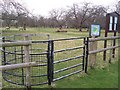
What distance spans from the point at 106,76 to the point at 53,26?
42.1 meters

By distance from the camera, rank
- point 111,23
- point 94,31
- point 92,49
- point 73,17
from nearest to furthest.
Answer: point 92,49, point 94,31, point 111,23, point 73,17

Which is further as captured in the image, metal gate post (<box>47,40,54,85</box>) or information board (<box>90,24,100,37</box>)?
information board (<box>90,24,100,37</box>)

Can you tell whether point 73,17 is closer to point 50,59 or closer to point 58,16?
point 58,16

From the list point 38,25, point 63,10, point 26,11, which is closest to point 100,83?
point 26,11

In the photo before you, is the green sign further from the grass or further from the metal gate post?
the metal gate post

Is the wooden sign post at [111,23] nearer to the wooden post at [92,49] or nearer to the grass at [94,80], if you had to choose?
the wooden post at [92,49]

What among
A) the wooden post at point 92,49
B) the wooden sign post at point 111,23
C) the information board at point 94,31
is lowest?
the wooden post at point 92,49

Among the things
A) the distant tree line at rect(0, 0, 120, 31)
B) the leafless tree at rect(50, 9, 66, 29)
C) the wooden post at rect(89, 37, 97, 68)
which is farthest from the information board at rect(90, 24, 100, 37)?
the leafless tree at rect(50, 9, 66, 29)

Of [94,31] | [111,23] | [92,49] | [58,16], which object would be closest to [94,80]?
[92,49]

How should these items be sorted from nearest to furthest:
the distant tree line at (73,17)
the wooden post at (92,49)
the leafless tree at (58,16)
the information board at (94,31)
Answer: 1. the wooden post at (92,49)
2. the information board at (94,31)
3. the distant tree line at (73,17)
4. the leafless tree at (58,16)

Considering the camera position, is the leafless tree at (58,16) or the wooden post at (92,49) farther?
the leafless tree at (58,16)

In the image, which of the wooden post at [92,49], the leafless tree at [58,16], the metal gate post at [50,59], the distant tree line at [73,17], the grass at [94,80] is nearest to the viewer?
the metal gate post at [50,59]

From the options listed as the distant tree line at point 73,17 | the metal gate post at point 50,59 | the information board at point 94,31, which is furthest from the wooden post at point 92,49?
the distant tree line at point 73,17

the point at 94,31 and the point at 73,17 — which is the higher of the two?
the point at 73,17
